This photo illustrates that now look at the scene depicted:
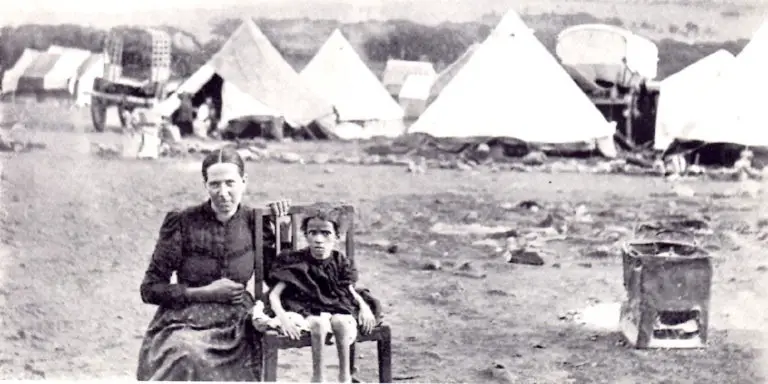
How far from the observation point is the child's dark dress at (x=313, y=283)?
12.6 ft

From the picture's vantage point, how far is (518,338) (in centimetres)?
404

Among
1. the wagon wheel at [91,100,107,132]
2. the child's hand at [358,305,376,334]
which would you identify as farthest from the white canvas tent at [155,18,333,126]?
the child's hand at [358,305,376,334]

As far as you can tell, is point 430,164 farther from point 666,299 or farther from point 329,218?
point 666,299

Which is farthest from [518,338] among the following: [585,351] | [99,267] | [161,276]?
[99,267]

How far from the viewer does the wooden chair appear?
372cm

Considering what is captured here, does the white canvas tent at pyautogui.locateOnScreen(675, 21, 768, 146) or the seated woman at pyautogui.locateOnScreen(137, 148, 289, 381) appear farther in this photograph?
the white canvas tent at pyautogui.locateOnScreen(675, 21, 768, 146)

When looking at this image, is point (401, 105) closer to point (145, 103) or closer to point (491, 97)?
point (491, 97)

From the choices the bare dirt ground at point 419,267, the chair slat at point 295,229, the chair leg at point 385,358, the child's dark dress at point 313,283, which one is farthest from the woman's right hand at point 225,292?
the chair leg at point 385,358

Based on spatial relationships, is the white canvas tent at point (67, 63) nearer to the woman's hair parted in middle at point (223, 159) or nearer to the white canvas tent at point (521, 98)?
the woman's hair parted in middle at point (223, 159)

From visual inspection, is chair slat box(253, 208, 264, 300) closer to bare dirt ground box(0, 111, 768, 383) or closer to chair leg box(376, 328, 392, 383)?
bare dirt ground box(0, 111, 768, 383)

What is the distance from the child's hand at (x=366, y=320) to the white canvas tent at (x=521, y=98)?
2.76ft

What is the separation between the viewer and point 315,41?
4102 mm

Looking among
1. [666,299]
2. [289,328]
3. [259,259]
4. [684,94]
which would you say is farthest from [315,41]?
[666,299]

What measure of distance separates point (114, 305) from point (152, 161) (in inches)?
22.9
